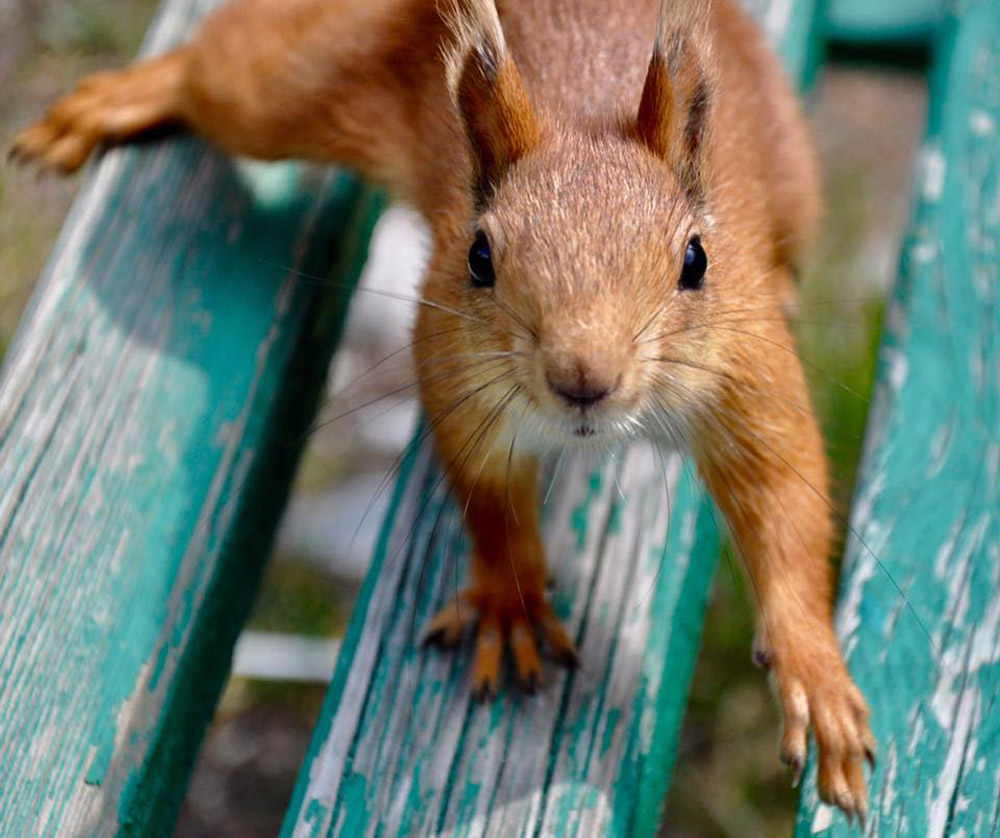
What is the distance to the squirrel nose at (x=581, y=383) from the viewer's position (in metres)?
1.55

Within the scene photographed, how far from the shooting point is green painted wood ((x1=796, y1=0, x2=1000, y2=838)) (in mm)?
1779

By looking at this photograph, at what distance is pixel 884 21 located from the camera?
2959 mm

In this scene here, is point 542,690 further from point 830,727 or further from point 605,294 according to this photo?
point 605,294

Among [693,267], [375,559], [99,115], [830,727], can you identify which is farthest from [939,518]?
[99,115]

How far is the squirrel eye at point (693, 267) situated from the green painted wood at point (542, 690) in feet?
1.13

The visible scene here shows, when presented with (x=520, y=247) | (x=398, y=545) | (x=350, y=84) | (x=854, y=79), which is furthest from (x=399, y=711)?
(x=854, y=79)

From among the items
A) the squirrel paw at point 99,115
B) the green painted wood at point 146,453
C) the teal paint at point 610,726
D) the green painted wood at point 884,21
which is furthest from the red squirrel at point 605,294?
the green painted wood at point 884,21

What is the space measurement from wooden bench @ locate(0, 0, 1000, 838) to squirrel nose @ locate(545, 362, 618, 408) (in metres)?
0.51

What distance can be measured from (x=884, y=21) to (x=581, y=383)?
1.79 meters

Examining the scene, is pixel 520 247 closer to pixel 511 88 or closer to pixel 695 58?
pixel 511 88

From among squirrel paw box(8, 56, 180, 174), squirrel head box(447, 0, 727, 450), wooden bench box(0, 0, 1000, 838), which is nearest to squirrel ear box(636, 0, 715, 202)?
squirrel head box(447, 0, 727, 450)

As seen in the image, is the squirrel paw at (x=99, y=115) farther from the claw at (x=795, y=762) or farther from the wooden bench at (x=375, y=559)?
the claw at (x=795, y=762)

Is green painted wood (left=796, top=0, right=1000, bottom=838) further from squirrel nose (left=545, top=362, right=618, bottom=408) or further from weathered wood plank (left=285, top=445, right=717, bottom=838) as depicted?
squirrel nose (left=545, top=362, right=618, bottom=408)

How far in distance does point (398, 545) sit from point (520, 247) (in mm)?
597
